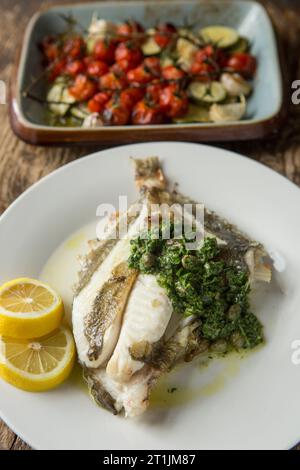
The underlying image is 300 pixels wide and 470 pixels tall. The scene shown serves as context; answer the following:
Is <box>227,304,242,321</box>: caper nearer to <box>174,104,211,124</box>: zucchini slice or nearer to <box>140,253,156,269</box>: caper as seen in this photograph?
<box>140,253,156,269</box>: caper

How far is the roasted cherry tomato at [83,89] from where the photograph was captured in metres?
4.58

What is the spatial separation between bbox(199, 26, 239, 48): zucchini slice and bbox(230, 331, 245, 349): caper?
2585 millimetres

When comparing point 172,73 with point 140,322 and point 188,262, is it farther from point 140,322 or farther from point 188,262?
point 140,322

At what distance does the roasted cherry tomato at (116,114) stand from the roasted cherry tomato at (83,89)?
27 cm

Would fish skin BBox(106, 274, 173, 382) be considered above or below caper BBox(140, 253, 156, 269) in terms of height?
below

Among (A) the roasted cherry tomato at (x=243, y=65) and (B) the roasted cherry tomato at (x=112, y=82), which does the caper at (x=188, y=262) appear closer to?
(B) the roasted cherry tomato at (x=112, y=82)

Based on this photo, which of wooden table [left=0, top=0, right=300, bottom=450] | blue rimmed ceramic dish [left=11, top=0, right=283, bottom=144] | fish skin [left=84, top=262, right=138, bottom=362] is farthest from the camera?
wooden table [left=0, top=0, right=300, bottom=450]

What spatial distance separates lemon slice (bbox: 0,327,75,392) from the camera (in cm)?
291

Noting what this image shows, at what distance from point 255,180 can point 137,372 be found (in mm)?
1532

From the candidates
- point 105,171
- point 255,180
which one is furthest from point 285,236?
point 105,171

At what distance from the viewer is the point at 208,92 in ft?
14.9

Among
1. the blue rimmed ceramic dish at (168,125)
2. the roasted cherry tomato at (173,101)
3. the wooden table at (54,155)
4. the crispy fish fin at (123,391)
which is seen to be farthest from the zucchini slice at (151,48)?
the crispy fish fin at (123,391)

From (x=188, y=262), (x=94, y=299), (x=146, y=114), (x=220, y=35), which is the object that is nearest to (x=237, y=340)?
(x=188, y=262)

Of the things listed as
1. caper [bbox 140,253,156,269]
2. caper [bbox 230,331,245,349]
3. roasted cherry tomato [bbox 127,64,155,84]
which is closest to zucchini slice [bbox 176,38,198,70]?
roasted cherry tomato [bbox 127,64,155,84]
